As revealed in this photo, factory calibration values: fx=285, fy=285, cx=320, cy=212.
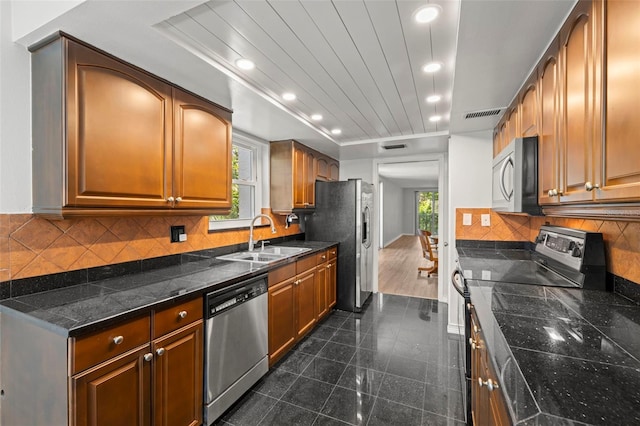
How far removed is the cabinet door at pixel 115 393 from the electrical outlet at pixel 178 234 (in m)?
1.02

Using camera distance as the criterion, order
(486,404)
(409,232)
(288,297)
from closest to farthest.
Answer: (486,404) → (288,297) → (409,232)

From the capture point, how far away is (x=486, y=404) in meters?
1.08

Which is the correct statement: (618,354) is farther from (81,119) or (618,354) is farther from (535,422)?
(81,119)

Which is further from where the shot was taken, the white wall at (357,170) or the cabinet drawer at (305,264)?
the white wall at (357,170)

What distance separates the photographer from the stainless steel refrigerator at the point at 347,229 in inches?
145

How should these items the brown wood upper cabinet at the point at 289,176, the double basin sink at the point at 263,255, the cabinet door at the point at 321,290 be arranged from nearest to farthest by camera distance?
the double basin sink at the point at 263,255 → the cabinet door at the point at 321,290 → the brown wood upper cabinet at the point at 289,176

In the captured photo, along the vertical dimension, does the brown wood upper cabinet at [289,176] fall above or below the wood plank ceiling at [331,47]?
below

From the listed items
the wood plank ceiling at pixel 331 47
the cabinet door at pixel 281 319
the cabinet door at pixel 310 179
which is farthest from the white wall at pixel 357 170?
the cabinet door at pixel 281 319

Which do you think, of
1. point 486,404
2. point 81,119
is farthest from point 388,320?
point 81,119

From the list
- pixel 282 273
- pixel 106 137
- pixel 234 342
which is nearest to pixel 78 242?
pixel 106 137

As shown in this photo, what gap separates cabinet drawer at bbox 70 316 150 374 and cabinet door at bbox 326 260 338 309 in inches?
92.9

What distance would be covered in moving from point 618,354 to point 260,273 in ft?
6.27

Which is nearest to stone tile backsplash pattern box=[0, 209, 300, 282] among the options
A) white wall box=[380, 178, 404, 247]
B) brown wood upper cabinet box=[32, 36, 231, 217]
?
brown wood upper cabinet box=[32, 36, 231, 217]

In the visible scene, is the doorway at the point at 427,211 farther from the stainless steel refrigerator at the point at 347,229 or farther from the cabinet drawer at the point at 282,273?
the cabinet drawer at the point at 282,273
